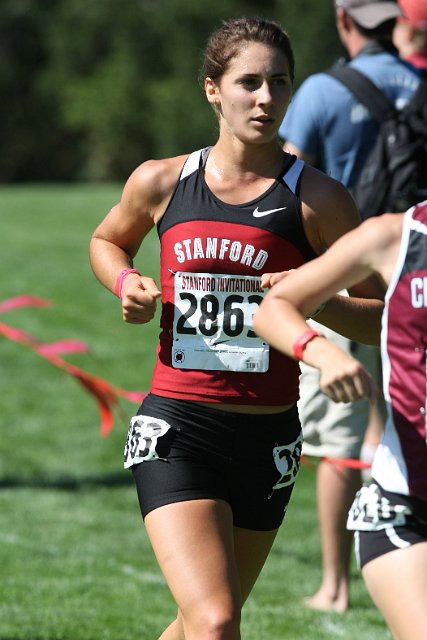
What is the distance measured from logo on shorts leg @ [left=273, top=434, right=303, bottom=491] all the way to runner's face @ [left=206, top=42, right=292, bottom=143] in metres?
0.94

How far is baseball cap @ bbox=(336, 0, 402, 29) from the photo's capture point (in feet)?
18.5

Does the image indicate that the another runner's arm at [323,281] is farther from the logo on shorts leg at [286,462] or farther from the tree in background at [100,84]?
the tree in background at [100,84]

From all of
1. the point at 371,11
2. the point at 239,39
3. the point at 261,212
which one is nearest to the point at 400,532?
the point at 261,212

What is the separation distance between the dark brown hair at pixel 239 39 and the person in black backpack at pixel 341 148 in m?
1.42

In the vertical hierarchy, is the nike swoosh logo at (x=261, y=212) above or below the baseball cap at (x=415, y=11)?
below

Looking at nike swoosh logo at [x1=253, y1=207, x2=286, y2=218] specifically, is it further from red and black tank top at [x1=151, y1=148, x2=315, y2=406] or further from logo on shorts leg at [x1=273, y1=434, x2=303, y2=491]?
logo on shorts leg at [x1=273, y1=434, x2=303, y2=491]

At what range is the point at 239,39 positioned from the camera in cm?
402

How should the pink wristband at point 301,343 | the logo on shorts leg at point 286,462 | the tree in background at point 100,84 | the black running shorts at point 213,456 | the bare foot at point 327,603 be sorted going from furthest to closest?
the tree in background at point 100,84 → the bare foot at point 327,603 → the logo on shorts leg at point 286,462 → the black running shorts at point 213,456 → the pink wristband at point 301,343

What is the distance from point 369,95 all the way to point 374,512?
275 centimetres

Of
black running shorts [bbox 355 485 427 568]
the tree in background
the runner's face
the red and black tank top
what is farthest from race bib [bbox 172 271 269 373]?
the tree in background

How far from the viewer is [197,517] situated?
3.73 metres

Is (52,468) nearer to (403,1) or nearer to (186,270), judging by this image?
(403,1)

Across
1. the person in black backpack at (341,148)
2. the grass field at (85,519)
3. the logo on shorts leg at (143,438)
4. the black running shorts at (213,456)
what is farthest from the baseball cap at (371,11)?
the grass field at (85,519)

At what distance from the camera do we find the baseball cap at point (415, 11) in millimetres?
5355
